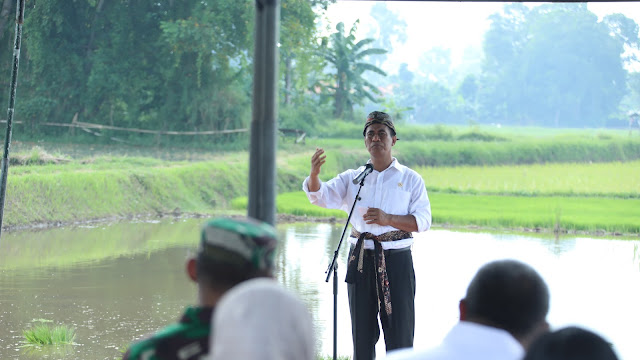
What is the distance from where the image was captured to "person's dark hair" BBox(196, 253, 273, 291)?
1491 millimetres

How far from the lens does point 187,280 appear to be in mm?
8562

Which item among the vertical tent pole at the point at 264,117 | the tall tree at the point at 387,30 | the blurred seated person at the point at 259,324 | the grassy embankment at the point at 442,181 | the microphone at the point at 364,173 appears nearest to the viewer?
the blurred seated person at the point at 259,324

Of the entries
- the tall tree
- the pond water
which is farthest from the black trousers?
the tall tree

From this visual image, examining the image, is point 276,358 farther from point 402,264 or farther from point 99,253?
point 99,253

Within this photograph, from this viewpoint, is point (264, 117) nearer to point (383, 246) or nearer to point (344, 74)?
point (383, 246)

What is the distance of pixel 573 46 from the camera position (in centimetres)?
2061

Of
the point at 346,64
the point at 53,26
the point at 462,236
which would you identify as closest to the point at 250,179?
the point at 462,236

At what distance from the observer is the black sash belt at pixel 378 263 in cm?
341

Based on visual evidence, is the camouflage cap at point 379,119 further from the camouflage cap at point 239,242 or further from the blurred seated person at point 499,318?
the camouflage cap at point 239,242

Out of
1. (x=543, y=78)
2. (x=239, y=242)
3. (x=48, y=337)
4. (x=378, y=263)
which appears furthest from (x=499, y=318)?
(x=543, y=78)

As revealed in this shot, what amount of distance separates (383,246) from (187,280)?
17.5ft

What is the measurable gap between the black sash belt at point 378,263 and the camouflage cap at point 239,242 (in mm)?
1932

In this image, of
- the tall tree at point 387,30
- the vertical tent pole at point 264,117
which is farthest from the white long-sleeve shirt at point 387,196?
the tall tree at point 387,30

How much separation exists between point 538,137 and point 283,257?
33.6ft
